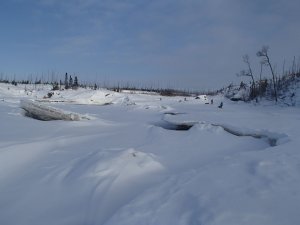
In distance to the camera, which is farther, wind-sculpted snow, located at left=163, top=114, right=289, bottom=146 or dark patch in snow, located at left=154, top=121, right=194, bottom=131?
dark patch in snow, located at left=154, top=121, right=194, bottom=131

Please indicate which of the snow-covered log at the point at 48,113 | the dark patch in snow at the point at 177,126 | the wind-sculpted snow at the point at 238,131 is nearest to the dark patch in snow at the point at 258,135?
the wind-sculpted snow at the point at 238,131

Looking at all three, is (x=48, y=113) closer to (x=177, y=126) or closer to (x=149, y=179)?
(x=177, y=126)

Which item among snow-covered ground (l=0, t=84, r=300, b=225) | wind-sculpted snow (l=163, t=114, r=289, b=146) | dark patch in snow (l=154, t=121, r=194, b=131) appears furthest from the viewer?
dark patch in snow (l=154, t=121, r=194, b=131)

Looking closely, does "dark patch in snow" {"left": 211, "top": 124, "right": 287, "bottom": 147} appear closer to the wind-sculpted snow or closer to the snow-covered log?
the wind-sculpted snow

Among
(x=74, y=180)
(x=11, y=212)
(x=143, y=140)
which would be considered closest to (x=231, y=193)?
(x=74, y=180)

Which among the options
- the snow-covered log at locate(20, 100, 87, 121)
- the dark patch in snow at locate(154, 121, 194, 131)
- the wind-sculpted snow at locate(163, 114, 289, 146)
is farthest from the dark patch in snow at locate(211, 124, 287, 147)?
the snow-covered log at locate(20, 100, 87, 121)

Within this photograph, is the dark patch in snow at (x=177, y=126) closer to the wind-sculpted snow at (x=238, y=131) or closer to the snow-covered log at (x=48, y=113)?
the wind-sculpted snow at (x=238, y=131)

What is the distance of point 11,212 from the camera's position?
3730 millimetres

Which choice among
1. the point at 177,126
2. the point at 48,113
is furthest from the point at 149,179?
the point at 48,113

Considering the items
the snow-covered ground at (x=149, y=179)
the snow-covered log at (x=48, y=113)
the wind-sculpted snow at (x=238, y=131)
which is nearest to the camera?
the snow-covered ground at (x=149, y=179)

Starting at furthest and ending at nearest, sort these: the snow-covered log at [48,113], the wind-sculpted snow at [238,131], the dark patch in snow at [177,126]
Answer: the snow-covered log at [48,113]
the dark patch in snow at [177,126]
the wind-sculpted snow at [238,131]

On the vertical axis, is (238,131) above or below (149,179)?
above

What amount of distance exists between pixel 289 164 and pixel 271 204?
48.3 inches

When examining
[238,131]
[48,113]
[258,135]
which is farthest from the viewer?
[48,113]
